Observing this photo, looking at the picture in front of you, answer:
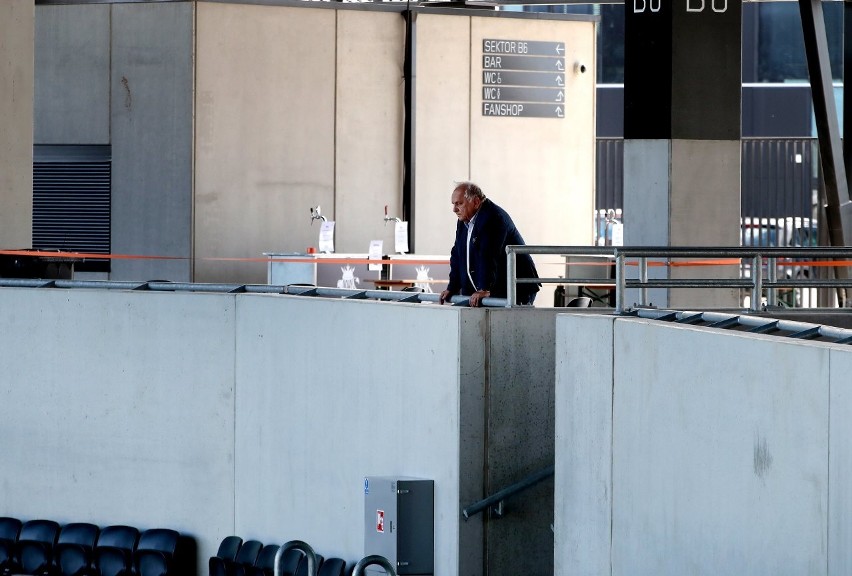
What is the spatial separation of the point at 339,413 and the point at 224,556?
140 cm

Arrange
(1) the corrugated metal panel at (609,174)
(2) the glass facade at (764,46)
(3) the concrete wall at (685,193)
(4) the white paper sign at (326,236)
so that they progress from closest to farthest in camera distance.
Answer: (3) the concrete wall at (685,193) → (4) the white paper sign at (326,236) → (1) the corrugated metal panel at (609,174) → (2) the glass facade at (764,46)

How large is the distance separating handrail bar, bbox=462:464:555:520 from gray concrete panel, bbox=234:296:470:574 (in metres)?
0.09

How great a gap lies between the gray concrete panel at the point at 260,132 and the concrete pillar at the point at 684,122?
245 inches

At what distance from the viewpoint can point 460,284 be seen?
26.9 ft

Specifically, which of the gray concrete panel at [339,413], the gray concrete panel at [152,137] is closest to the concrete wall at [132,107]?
the gray concrete panel at [152,137]

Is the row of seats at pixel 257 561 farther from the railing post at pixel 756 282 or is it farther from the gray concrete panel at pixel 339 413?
the railing post at pixel 756 282

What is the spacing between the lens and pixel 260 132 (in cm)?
1730

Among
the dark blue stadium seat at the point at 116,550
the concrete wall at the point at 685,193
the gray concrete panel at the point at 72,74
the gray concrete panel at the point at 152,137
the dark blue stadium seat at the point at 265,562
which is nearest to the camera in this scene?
the dark blue stadium seat at the point at 265,562

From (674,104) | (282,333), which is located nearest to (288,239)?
(674,104)

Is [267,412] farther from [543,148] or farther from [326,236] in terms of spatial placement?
[543,148]

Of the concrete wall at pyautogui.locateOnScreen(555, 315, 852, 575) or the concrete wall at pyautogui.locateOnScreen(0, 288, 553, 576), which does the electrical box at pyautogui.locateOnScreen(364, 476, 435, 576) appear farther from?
the concrete wall at pyautogui.locateOnScreen(555, 315, 852, 575)

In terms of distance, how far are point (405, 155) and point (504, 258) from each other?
9725mm

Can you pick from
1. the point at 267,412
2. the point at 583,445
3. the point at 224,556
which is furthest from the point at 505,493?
the point at 224,556

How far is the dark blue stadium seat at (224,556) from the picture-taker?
8.83 m
